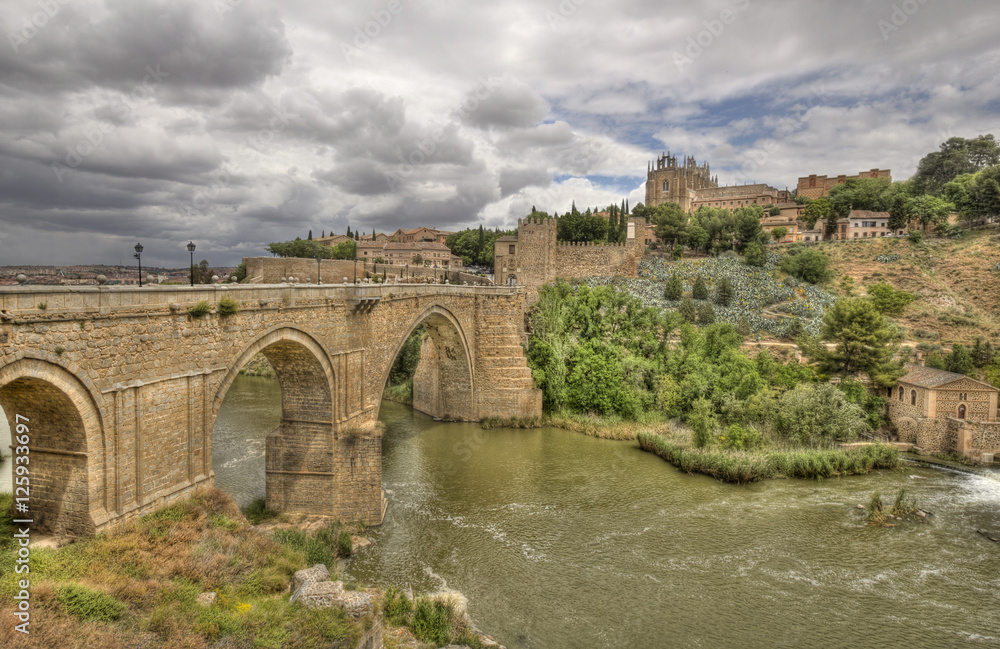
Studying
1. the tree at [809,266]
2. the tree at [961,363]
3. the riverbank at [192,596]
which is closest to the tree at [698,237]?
the tree at [809,266]

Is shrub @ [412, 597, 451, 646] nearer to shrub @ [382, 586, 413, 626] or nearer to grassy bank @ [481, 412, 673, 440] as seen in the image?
shrub @ [382, 586, 413, 626]

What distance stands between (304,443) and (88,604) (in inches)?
324

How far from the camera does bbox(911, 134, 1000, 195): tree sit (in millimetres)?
62531

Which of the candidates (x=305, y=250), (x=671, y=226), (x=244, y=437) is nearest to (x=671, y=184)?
(x=671, y=226)

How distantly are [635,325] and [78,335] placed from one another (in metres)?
28.7

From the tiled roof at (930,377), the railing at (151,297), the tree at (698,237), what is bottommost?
the tiled roof at (930,377)

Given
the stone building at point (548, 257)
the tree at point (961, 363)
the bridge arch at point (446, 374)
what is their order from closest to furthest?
the bridge arch at point (446, 374) → the tree at point (961, 363) → the stone building at point (548, 257)

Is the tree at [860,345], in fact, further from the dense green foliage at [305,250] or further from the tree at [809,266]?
the dense green foliage at [305,250]

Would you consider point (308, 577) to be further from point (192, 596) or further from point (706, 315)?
point (706, 315)

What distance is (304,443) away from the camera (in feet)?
50.8

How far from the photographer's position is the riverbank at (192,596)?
23.3ft

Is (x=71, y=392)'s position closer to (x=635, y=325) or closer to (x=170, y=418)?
(x=170, y=418)

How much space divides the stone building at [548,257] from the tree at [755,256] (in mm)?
10432

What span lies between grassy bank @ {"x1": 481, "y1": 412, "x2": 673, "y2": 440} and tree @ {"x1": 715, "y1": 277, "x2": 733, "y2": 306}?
Result: 21.8 metres
